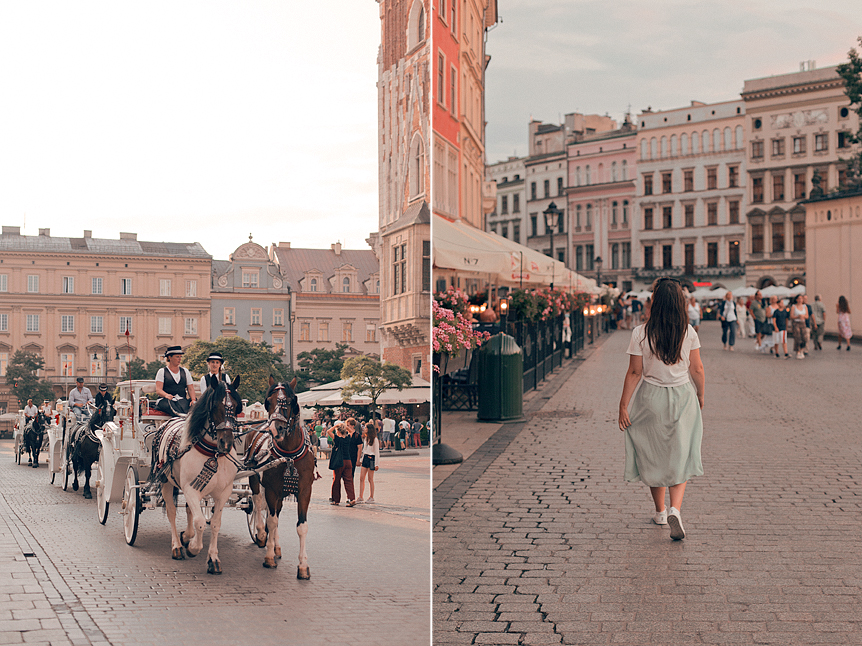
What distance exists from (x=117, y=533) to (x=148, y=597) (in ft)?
1.21

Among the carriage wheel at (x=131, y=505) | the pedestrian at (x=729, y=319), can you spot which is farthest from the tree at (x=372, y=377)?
the pedestrian at (x=729, y=319)

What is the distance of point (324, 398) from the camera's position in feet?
13.4

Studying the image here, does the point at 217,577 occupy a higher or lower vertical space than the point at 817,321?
lower

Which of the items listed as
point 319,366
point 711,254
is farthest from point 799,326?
point 711,254

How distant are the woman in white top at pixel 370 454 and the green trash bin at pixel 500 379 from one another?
8352 mm

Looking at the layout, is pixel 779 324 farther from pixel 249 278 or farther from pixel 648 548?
pixel 249 278

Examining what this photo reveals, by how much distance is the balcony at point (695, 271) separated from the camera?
77.2m

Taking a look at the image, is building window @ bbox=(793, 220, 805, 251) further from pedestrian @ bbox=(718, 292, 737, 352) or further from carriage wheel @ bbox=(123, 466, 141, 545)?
carriage wheel @ bbox=(123, 466, 141, 545)

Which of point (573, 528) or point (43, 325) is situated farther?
point (573, 528)

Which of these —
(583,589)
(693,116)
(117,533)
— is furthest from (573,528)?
(693,116)

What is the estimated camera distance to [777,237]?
73.1m

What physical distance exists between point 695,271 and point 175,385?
78.8m

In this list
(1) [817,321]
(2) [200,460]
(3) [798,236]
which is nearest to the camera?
(2) [200,460]

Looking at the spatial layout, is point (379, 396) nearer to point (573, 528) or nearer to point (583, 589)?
point (583, 589)
